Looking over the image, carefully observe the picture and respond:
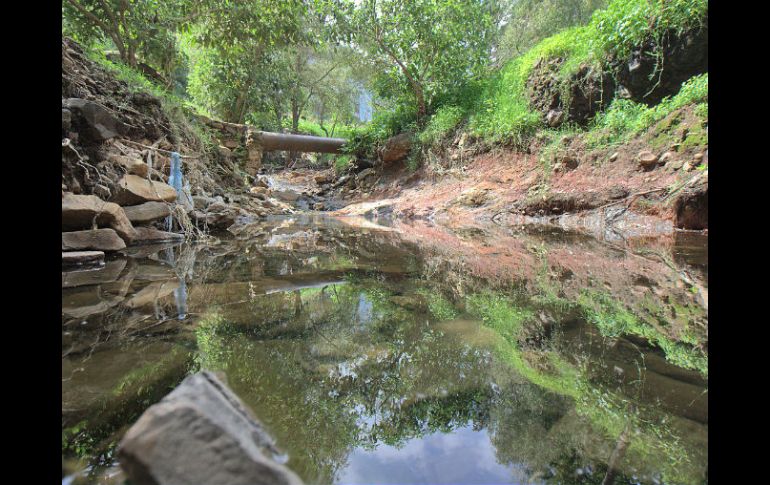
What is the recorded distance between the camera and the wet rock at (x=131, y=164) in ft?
12.3

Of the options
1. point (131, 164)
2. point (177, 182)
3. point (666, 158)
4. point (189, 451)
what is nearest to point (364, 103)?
point (177, 182)

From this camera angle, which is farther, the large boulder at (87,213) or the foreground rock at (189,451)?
the large boulder at (87,213)

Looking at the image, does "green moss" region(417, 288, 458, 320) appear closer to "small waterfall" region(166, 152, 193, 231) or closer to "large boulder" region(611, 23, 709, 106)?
"small waterfall" region(166, 152, 193, 231)

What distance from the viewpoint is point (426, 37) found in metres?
9.65

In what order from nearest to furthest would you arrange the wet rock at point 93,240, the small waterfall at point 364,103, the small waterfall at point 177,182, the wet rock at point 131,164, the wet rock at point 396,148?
the wet rock at point 93,240, the wet rock at point 131,164, the small waterfall at point 177,182, the wet rock at point 396,148, the small waterfall at point 364,103

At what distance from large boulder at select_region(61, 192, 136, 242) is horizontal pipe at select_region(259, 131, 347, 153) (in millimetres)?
6575

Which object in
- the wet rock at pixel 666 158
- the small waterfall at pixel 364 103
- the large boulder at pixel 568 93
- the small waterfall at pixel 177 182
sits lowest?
the small waterfall at pixel 177 182

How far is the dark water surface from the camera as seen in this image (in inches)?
26.2

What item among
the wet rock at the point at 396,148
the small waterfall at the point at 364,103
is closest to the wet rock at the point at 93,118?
the wet rock at the point at 396,148

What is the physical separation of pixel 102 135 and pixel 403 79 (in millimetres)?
8987

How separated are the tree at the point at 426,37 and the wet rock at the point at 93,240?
345 inches

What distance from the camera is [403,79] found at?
35.9ft

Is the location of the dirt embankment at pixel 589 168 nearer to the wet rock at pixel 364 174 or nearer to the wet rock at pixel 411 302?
the wet rock at pixel 364 174
